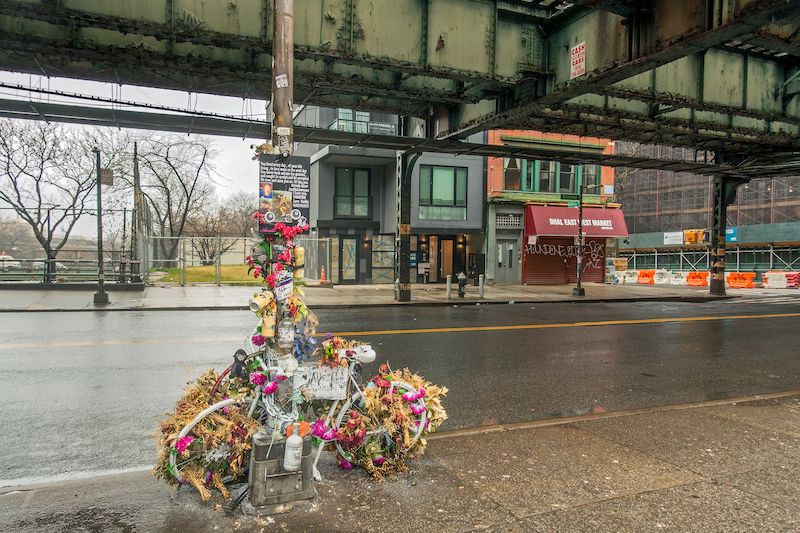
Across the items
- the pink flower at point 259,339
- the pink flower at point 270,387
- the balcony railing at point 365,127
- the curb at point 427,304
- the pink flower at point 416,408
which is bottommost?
the curb at point 427,304

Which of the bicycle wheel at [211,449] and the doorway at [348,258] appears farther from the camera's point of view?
the doorway at [348,258]

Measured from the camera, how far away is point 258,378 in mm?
3871

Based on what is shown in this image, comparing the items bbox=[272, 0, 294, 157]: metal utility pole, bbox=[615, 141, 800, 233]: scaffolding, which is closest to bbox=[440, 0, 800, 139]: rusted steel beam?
bbox=[272, 0, 294, 157]: metal utility pole

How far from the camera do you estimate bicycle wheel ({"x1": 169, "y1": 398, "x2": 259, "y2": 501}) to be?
3668 mm

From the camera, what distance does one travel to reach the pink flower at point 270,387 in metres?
3.82

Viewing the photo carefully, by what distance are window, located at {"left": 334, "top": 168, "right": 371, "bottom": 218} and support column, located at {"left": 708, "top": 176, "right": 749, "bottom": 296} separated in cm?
1730

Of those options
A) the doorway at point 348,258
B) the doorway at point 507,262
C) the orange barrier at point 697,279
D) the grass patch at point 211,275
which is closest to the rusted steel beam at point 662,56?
the doorway at point 348,258

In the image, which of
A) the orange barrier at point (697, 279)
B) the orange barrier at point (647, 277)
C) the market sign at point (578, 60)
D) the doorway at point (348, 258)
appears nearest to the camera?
the market sign at point (578, 60)

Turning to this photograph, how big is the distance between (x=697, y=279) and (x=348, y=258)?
23075 millimetres

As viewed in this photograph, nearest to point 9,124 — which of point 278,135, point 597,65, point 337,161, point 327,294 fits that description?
point 337,161

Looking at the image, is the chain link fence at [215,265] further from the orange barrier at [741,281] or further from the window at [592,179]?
the orange barrier at [741,281]

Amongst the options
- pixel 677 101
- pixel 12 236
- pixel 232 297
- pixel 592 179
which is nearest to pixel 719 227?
pixel 592 179

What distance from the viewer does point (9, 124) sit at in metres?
28.2

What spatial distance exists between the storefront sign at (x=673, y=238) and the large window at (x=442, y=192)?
2803 cm
